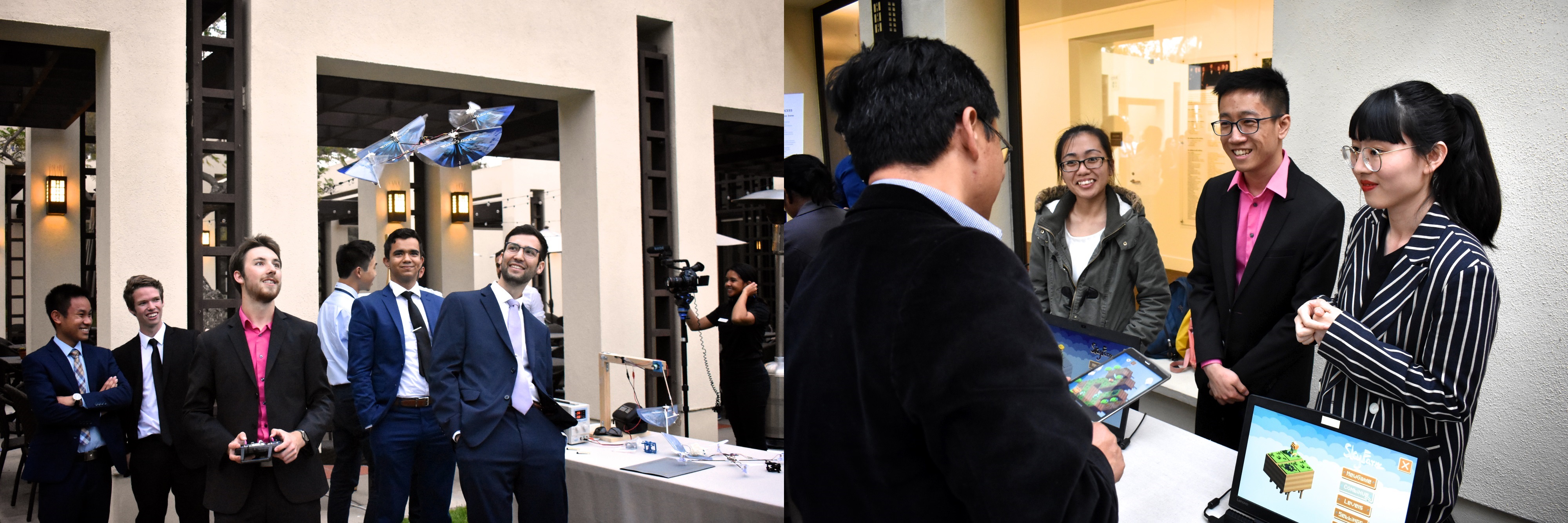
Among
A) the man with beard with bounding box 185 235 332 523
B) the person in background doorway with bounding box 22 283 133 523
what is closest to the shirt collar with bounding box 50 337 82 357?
the person in background doorway with bounding box 22 283 133 523

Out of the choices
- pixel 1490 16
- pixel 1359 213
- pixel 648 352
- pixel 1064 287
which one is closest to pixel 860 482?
pixel 1359 213

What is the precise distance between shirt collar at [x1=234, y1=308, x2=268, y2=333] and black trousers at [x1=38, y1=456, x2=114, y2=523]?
4.53 ft

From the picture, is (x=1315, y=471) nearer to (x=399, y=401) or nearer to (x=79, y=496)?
(x=399, y=401)

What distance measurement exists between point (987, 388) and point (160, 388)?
458 cm

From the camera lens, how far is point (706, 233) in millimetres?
7090

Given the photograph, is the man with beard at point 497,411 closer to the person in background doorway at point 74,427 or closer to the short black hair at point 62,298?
the person in background doorway at point 74,427

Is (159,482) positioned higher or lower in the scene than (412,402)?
lower

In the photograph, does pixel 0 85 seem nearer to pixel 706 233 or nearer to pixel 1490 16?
pixel 706 233

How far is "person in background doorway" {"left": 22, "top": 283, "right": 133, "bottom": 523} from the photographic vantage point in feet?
13.0

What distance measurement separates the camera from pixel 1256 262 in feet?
7.52

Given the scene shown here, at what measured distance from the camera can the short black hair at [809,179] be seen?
10.0 feet

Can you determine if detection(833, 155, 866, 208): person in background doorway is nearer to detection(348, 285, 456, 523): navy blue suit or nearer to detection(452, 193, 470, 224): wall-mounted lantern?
detection(348, 285, 456, 523): navy blue suit

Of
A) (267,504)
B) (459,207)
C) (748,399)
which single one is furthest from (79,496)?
(459,207)

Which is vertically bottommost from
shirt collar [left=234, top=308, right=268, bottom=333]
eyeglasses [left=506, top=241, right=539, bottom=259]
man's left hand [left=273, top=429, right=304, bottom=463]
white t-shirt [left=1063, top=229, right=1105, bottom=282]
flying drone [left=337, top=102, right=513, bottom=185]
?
man's left hand [left=273, top=429, right=304, bottom=463]
